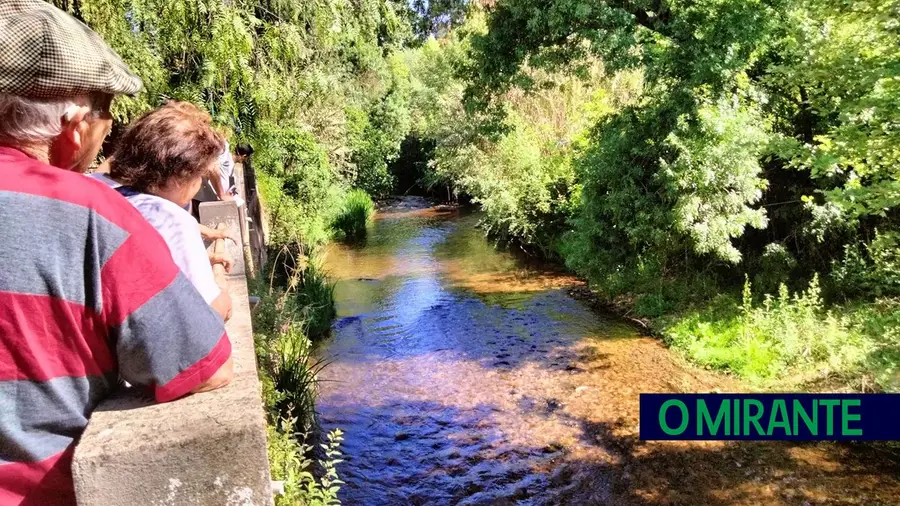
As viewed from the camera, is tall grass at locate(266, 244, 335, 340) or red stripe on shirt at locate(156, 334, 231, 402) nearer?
red stripe on shirt at locate(156, 334, 231, 402)

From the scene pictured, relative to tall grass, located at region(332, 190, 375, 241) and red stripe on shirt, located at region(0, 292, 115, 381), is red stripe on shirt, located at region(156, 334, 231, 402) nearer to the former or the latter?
red stripe on shirt, located at region(0, 292, 115, 381)

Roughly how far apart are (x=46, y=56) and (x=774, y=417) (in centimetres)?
587

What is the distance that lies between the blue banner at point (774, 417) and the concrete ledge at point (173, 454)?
424 cm

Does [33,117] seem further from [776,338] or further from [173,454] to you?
[776,338]

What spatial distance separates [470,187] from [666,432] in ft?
50.6

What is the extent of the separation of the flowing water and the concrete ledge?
4845mm

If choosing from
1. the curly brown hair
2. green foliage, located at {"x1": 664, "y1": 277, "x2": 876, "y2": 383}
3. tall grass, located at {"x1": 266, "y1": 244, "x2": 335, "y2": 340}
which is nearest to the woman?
the curly brown hair

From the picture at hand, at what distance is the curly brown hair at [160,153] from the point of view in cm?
224

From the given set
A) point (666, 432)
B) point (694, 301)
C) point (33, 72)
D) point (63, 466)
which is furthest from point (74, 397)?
point (694, 301)

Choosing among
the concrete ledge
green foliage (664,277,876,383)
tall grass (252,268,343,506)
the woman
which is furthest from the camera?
green foliage (664,277,876,383)

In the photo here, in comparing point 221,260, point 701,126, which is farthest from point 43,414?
point 701,126

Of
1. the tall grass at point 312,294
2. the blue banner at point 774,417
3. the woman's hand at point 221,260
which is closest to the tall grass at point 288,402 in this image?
the woman's hand at point 221,260

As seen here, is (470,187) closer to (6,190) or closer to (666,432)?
(666,432)

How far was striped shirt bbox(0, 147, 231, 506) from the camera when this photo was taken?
110cm
